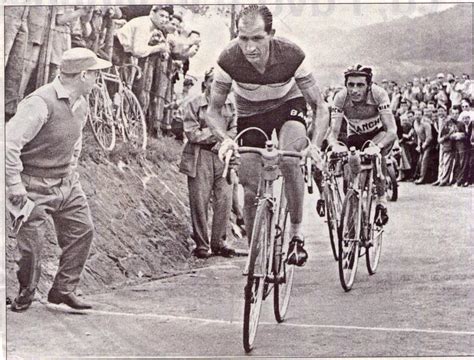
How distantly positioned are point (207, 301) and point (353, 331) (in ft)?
2.54

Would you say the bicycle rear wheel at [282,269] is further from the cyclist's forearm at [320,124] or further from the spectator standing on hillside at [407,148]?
the spectator standing on hillside at [407,148]

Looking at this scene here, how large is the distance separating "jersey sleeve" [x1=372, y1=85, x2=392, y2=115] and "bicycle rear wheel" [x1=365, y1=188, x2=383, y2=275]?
0.46 meters

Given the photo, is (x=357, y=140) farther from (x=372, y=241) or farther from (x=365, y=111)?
(x=372, y=241)

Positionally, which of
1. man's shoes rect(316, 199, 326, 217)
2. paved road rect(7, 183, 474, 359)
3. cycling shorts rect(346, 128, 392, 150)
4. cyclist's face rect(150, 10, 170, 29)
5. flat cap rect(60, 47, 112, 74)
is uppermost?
cyclist's face rect(150, 10, 170, 29)

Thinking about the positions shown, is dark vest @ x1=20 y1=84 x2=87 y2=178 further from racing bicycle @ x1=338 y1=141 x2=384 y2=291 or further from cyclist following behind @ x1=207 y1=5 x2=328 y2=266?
racing bicycle @ x1=338 y1=141 x2=384 y2=291

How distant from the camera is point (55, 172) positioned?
4.23 m

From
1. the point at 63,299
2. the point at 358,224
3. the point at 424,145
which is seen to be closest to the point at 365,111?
the point at 424,145

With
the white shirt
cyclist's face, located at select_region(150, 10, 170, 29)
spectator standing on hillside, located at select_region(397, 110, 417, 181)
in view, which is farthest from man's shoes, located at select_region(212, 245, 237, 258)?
cyclist's face, located at select_region(150, 10, 170, 29)

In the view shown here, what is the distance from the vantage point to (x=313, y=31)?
428cm

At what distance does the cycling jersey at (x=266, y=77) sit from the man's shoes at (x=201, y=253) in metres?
0.74

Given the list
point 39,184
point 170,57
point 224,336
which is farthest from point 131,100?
point 224,336

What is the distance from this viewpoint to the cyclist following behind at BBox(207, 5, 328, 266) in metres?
4.17

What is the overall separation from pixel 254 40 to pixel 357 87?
0.61m

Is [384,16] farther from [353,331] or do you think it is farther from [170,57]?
[353,331]
